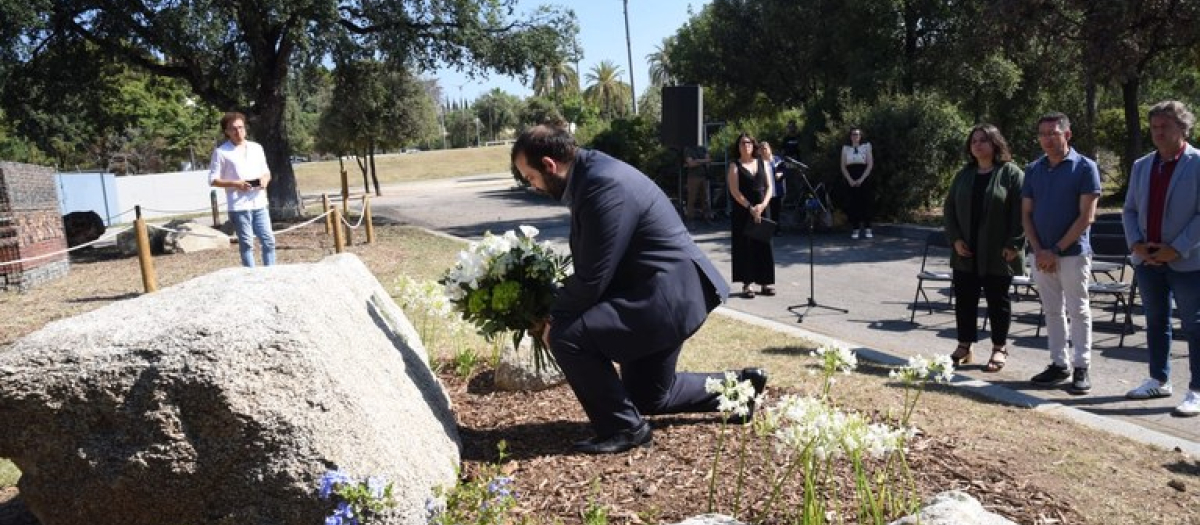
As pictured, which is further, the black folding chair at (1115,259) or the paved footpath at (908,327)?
the black folding chair at (1115,259)

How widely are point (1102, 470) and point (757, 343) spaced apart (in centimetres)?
322

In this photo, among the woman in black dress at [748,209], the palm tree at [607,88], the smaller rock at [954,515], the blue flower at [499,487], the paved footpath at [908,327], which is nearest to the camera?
the smaller rock at [954,515]

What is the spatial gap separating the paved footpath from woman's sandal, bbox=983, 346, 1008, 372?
6 cm

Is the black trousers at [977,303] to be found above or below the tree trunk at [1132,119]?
below

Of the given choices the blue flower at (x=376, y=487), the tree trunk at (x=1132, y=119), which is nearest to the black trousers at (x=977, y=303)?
the blue flower at (x=376, y=487)

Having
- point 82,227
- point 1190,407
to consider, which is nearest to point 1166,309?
point 1190,407

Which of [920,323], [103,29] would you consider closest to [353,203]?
[103,29]

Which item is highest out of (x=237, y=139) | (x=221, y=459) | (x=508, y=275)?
(x=237, y=139)

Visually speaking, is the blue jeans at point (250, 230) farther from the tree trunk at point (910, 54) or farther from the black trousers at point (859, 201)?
the tree trunk at point (910, 54)

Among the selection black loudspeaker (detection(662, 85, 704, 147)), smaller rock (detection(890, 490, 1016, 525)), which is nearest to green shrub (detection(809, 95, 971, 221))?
black loudspeaker (detection(662, 85, 704, 147))

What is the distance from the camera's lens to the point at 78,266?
577 inches

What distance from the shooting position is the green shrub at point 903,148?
50.5ft

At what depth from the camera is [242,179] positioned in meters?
8.52

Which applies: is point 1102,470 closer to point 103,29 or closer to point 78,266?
point 78,266
